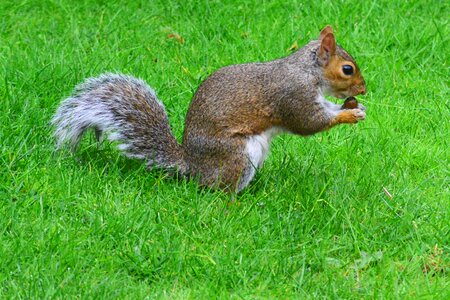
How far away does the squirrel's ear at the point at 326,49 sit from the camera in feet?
11.4

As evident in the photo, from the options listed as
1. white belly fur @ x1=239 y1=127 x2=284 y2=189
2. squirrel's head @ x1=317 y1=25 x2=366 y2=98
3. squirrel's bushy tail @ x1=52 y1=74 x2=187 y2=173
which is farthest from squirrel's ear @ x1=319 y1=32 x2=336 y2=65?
squirrel's bushy tail @ x1=52 y1=74 x2=187 y2=173

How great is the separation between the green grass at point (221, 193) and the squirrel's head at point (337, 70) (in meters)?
0.28

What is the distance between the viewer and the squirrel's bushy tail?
11.3ft

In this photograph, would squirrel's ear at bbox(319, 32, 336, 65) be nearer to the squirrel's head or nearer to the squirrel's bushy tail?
the squirrel's head

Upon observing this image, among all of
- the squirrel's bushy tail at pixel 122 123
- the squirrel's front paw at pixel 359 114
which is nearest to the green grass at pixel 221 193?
the squirrel's bushy tail at pixel 122 123

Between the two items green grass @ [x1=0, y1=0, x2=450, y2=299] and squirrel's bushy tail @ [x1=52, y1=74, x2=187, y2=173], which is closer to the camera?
green grass @ [x1=0, y1=0, x2=450, y2=299]

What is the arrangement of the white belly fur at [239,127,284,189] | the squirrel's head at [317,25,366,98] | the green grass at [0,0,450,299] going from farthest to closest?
the squirrel's head at [317,25,366,98] < the white belly fur at [239,127,284,189] < the green grass at [0,0,450,299]

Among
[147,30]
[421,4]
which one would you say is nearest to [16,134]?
[147,30]

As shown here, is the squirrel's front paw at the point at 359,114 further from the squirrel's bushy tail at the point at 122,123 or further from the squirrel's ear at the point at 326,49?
the squirrel's bushy tail at the point at 122,123

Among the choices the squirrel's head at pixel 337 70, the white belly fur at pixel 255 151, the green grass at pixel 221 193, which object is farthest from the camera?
the squirrel's head at pixel 337 70

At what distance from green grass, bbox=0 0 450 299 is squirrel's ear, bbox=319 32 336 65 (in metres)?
0.39

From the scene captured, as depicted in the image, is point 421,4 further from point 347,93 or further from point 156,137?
point 156,137

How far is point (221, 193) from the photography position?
3365mm

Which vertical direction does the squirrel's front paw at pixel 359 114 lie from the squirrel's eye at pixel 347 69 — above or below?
below
